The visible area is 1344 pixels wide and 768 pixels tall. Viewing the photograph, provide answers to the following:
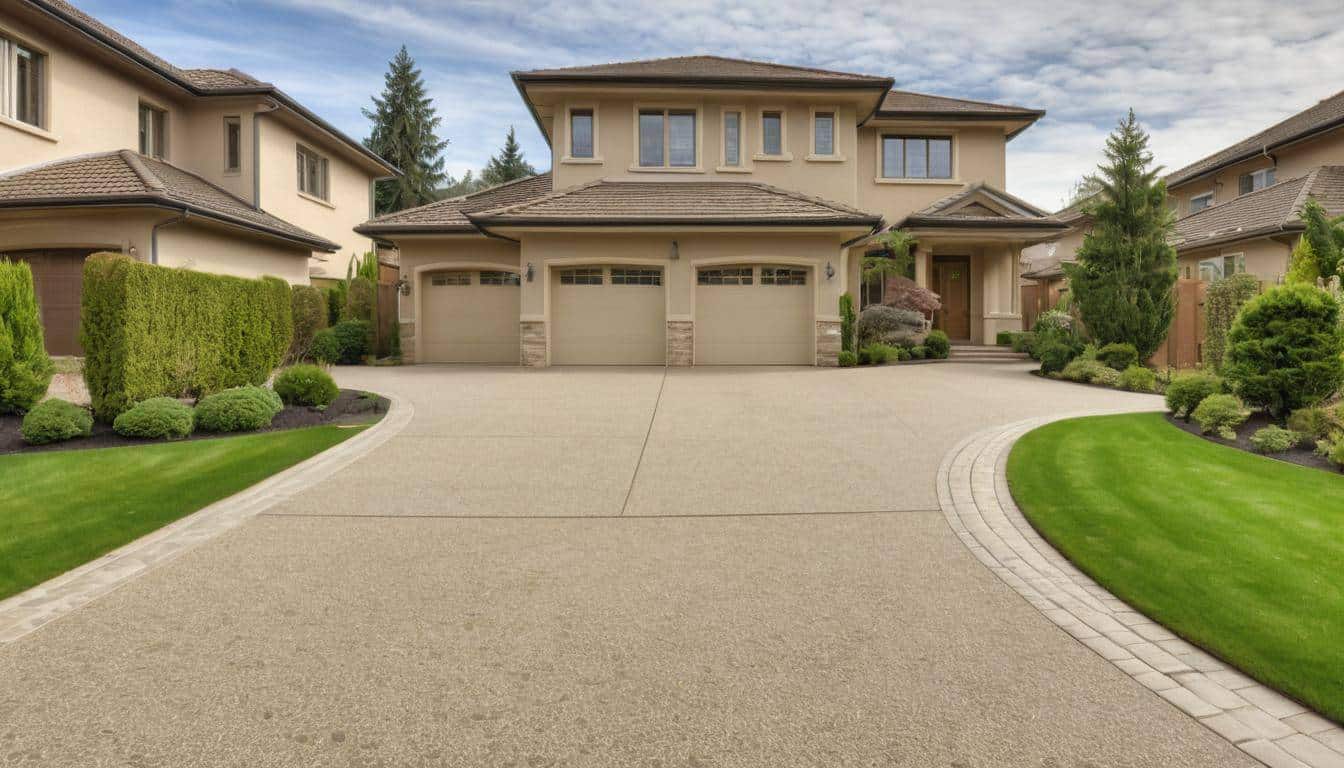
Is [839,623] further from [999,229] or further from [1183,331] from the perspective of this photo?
[999,229]

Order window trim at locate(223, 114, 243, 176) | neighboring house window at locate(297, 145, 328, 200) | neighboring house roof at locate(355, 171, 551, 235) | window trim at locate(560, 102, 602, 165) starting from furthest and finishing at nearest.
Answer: neighboring house window at locate(297, 145, 328, 200)
window trim at locate(223, 114, 243, 176)
window trim at locate(560, 102, 602, 165)
neighboring house roof at locate(355, 171, 551, 235)

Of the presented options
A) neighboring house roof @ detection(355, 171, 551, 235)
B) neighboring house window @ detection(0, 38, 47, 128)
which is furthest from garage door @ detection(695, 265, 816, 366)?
neighboring house window @ detection(0, 38, 47, 128)

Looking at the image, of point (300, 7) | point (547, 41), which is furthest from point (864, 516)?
point (547, 41)

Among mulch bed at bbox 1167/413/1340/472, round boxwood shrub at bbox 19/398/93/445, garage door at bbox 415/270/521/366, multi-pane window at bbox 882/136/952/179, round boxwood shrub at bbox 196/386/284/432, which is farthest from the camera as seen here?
multi-pane window at bbox 882/136/952/179

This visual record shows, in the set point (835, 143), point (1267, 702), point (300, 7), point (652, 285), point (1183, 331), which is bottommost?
point (1267, 702)

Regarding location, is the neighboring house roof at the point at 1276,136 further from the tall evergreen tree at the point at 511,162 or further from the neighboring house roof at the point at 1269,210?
the tall evergreen tree at the point at 511,162

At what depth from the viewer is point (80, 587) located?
438 centimetres

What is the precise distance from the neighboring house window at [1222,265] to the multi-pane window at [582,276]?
1744cm

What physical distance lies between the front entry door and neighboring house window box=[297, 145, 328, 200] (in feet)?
65.3

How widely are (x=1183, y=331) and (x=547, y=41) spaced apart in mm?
20137

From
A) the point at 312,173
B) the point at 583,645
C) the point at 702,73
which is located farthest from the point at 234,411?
the point at 312,173

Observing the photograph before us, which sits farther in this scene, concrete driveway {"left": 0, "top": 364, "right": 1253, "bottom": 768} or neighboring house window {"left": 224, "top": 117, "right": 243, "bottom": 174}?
neighboring house window {"left": 224, "top": 117, "right": 243, "bottom": 174}

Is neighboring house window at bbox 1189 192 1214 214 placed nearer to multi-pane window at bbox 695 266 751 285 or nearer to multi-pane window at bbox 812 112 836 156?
multi-pane window at bbox 812 112 836 156

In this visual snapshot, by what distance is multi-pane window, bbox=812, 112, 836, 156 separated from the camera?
20062 mm
